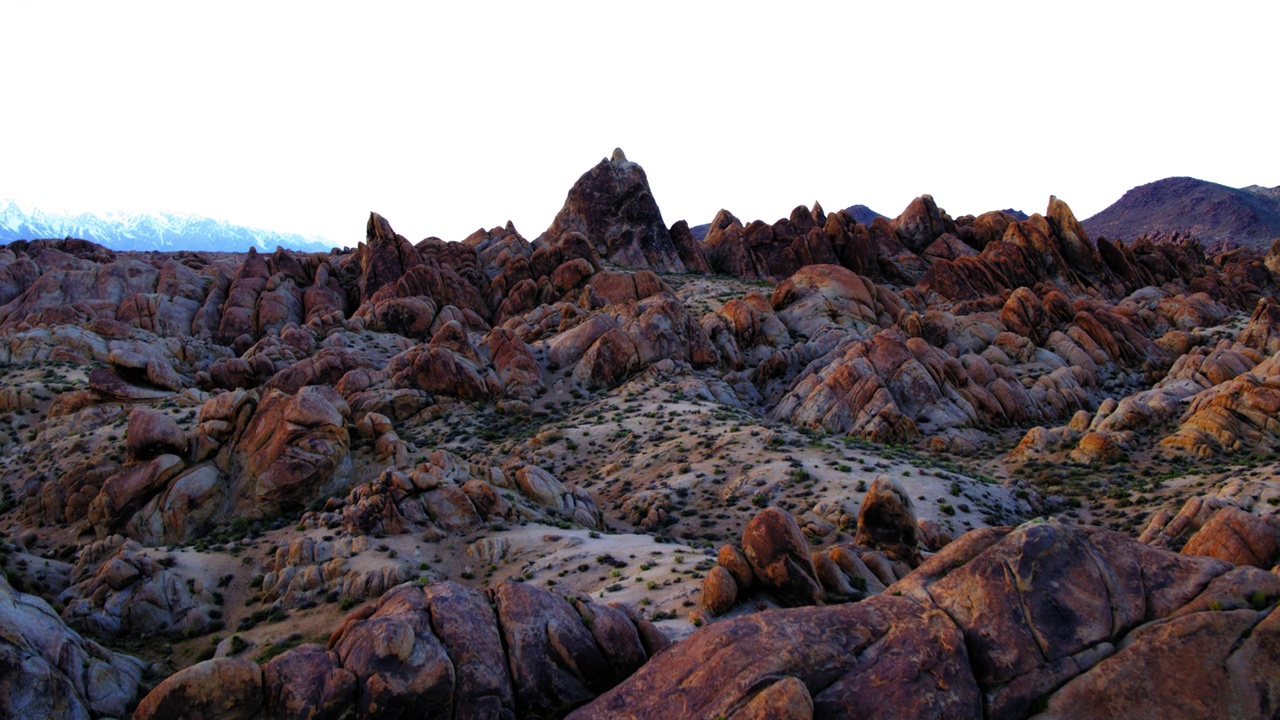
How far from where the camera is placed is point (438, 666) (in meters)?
17.2

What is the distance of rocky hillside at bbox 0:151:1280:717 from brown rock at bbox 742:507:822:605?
0.43ft

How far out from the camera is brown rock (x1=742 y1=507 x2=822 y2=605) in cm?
2405

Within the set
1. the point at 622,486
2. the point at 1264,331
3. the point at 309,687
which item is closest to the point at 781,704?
the point at 309,687

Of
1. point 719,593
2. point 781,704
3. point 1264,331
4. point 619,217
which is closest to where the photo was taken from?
point 781,704

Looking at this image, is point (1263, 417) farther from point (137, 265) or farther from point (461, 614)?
point (137, 265)

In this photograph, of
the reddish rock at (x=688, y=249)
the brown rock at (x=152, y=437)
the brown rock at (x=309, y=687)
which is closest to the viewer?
the brown rock at (x=309, y=687)

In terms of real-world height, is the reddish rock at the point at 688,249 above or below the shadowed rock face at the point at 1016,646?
above

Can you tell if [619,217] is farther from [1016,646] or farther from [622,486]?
[1016,646]

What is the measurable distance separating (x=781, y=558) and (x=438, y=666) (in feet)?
39.8

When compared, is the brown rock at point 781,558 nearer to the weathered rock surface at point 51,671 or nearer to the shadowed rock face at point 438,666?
the shadowed rock face at point 438,666

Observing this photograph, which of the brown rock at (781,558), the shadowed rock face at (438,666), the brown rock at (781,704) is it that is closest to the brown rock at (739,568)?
the brown rock at (781,558)

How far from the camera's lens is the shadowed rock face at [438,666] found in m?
16.6

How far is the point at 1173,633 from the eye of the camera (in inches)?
588

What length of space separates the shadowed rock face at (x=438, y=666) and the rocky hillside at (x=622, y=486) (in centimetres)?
9
